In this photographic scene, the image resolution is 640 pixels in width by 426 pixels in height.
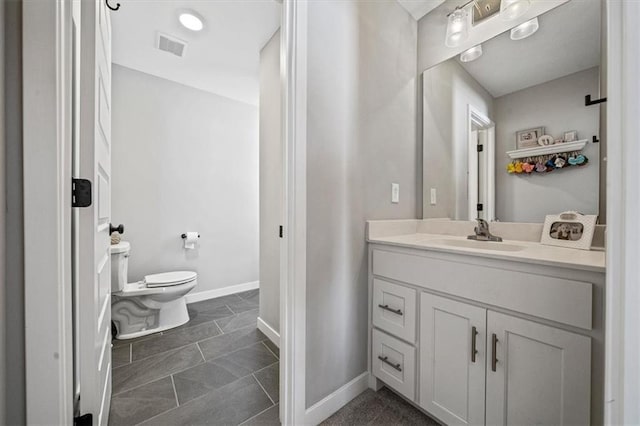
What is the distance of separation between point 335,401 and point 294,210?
1.01 meters

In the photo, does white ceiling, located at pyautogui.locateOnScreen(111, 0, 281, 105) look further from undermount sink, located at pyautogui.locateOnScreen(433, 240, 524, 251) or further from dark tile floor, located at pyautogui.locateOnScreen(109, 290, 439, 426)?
dark tile floor, located at pyautogui.locateOnScreen(109, 290, 439, 426)

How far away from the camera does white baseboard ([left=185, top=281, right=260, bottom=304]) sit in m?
2.79

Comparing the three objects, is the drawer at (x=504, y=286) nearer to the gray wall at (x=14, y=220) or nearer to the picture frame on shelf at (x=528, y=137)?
the picture frame on shelf at (x=528, y=137)

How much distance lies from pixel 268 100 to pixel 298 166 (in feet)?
4.13

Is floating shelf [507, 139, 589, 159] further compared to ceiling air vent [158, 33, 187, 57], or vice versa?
ceiling air vent [158, 33, 187, 57]

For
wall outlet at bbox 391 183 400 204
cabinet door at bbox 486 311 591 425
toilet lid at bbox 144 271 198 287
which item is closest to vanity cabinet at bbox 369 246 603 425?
cabinet door at bbox 486 311 591 425

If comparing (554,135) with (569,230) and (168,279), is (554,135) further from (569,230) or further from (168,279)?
(168,279)

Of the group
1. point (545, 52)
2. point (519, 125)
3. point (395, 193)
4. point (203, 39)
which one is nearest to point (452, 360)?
point (395, 193)

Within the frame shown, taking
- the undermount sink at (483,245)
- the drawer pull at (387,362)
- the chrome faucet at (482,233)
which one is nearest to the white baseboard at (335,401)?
the drawer pull at (387,362)

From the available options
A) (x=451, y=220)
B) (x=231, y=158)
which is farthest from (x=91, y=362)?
(x=231, y=158)

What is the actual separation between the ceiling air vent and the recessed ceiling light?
231mm

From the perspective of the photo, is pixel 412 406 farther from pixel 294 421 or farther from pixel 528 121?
pixel 528 121

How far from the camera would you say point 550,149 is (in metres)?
1.29

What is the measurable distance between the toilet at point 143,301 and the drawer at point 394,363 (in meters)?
1.73
